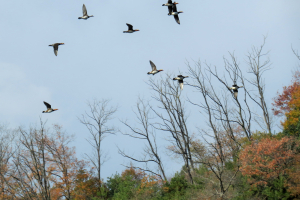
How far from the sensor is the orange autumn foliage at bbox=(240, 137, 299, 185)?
13852 mm

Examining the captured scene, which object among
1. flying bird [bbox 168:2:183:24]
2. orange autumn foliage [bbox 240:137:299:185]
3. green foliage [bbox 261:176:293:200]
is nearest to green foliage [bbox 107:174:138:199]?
orange autumn foliage [bbox 240:137:299:185]

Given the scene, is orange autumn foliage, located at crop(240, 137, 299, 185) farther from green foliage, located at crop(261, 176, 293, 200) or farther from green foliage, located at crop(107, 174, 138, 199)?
green foliage, located at crop(107, 174, 138, 199)

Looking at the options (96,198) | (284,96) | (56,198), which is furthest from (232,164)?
(284,96)

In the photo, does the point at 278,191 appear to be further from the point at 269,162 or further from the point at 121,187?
the point at 121,187

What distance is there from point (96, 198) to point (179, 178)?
6220mm

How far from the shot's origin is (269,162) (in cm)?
1402

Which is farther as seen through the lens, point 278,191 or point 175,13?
point 278,191

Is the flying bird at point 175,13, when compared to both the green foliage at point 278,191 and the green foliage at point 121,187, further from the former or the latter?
the green foliage at point 121,187

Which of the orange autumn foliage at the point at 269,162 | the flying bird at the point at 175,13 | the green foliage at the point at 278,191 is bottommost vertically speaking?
the green foliage at the point at 278,191

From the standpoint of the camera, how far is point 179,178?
721 inches

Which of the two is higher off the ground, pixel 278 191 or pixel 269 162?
pixel 269 162

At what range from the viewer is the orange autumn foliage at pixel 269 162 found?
13852 mm

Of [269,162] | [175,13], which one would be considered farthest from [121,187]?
[175,13]

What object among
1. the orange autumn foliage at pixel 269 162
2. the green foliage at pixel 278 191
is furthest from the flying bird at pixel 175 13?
the green foliage at pixel 278 191
